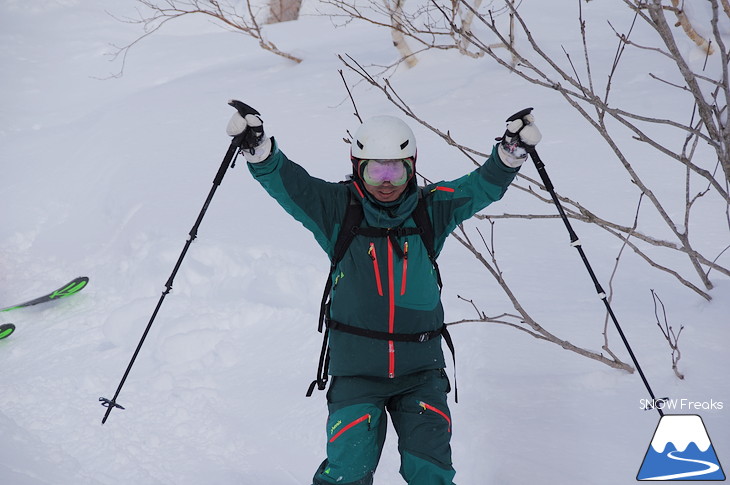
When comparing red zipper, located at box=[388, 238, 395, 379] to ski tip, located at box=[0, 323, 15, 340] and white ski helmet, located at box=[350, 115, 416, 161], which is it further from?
ski tip, located at box=[0, 323, 15, 340]

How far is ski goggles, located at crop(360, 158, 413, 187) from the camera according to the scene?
11.3ft

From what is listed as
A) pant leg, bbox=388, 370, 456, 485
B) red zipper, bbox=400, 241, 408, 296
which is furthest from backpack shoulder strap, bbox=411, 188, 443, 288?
pant leg, bbox=388, 370, 456, 485

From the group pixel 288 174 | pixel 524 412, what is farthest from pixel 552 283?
pixel 288 174

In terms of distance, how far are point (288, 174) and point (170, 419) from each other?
2.79 m

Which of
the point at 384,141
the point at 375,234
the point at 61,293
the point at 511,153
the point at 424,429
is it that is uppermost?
the point at 511,153

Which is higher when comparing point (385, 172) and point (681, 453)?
point (385, 172)

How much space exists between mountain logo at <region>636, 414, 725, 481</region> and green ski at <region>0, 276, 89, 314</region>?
5.74 m

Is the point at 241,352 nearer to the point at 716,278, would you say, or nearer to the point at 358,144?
the point at 358,144

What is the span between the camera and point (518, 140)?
341cm

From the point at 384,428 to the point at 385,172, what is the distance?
48.8 inches

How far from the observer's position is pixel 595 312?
5.32 metres

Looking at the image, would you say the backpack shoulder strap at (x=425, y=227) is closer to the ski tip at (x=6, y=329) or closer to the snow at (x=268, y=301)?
the snow at (x=268, y=301)

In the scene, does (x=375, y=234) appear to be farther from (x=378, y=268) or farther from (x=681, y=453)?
(x=681, y=453)

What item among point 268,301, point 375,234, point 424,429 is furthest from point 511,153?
point 268,301
